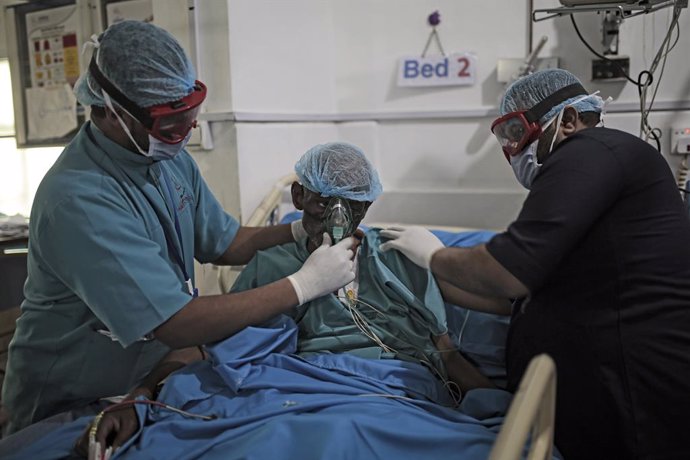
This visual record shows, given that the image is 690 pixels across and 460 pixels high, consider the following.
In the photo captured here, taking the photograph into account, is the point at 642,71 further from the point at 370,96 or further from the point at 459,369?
the point at 459,369

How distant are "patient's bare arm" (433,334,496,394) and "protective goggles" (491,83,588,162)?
0.56 metres

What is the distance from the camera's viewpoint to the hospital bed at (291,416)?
1.18m

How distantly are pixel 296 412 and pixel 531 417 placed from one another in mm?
673

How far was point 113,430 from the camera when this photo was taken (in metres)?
1.32

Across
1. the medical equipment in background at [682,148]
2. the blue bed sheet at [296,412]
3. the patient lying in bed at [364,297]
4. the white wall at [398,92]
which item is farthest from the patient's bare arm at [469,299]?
the medical equipment in background at [682,148]

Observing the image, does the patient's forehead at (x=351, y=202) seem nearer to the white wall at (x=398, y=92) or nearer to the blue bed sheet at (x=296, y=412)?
the blue bed sheet at (x=296, y=412)

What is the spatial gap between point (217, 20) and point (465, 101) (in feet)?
4.11

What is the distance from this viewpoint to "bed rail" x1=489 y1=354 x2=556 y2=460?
0.74 metres

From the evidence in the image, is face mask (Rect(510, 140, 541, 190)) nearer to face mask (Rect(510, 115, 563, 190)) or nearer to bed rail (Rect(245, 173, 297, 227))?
face mask (Rect(510, 115, 563, 190))

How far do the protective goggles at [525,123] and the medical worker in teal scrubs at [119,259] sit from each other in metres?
0.53

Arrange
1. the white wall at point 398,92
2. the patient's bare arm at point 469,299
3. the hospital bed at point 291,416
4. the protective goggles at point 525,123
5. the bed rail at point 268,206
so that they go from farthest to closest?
1. the white wall at point 398,92
2. the bed rail at point 268,206
3. the patient's bare arm at point 469,299
4. the protective goggles at point 525,123
5. the hospital bed at point 291,416

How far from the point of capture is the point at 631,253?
1.26 m

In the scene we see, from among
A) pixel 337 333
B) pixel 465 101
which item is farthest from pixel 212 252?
pixel 465 101

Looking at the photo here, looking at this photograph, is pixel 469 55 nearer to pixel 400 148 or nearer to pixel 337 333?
pixel 400 148
